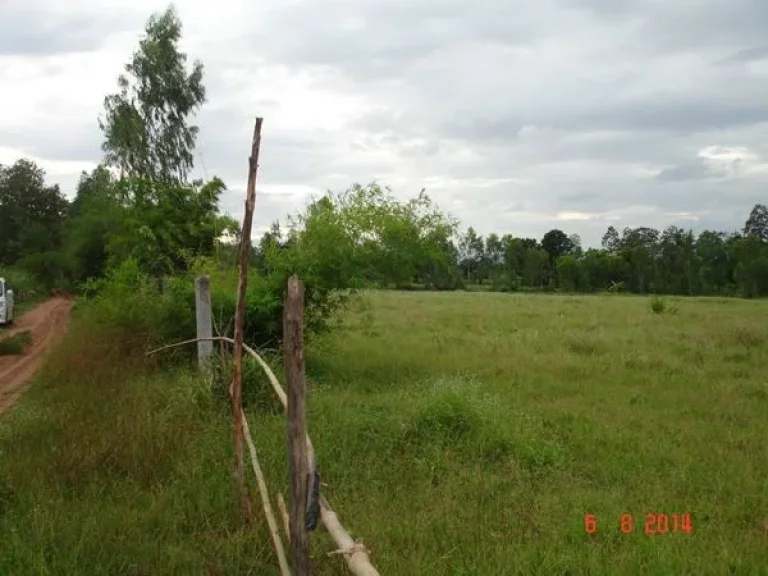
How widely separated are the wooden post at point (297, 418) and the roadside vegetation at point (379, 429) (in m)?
1.05

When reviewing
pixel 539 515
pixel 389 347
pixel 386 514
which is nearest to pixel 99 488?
pixel 386 514

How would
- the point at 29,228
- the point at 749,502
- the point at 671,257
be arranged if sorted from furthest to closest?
the point at 671,257
the point at 29,228
the point at 749,502

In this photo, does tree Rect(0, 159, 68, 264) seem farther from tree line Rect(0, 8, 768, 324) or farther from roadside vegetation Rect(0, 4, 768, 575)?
roadside vegetation Rect(0, 4, 768, 575)

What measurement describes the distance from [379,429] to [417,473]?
3.90 ft

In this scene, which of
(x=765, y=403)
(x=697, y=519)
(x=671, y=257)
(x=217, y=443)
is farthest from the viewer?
(x=671, y=257)

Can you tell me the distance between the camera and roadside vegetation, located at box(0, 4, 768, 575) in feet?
13.3

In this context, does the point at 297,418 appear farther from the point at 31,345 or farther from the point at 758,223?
the point at 758,223

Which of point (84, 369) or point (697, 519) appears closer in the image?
point (697, 519)

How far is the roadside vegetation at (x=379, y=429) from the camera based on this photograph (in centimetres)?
404

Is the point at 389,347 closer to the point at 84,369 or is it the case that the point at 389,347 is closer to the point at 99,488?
the point at 84,369

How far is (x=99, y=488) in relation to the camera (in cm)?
482

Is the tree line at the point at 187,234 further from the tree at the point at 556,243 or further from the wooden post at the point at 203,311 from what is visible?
the tree at the point at 556,243

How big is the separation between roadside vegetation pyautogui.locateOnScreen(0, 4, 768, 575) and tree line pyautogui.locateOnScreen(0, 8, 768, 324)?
6 centimetres

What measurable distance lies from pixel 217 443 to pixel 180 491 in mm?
1113
